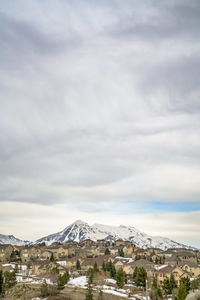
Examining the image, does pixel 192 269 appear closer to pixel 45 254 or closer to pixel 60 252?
pixel 45 254

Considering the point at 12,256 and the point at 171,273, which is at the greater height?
the point at 12,256

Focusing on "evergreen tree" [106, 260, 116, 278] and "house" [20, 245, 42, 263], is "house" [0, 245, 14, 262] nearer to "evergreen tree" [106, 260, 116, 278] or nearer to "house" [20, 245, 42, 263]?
"house" [20, 245, 42, 263]

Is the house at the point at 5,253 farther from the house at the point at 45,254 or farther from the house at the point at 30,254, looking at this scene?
the house at the point at 45,254

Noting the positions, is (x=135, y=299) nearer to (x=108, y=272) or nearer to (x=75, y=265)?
(x=108, y=272)

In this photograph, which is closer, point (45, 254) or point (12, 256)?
point (12, 256)

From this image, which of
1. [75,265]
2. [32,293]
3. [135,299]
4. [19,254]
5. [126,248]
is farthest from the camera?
[126,248]

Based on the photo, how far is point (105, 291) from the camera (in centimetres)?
6631

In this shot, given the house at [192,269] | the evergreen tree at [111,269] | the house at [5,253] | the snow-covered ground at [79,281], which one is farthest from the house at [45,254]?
the house at [192,269]

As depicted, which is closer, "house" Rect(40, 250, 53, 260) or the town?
the town

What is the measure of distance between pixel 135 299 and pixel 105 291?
9660 mm

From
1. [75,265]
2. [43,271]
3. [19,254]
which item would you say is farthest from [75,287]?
[19,254]

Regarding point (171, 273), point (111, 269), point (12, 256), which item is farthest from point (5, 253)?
point (171, 273)

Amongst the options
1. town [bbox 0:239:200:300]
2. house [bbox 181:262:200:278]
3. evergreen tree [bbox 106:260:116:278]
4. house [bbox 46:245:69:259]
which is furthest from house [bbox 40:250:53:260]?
house [bbox 181:262:200:278]

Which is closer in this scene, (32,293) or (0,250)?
(32,293)
